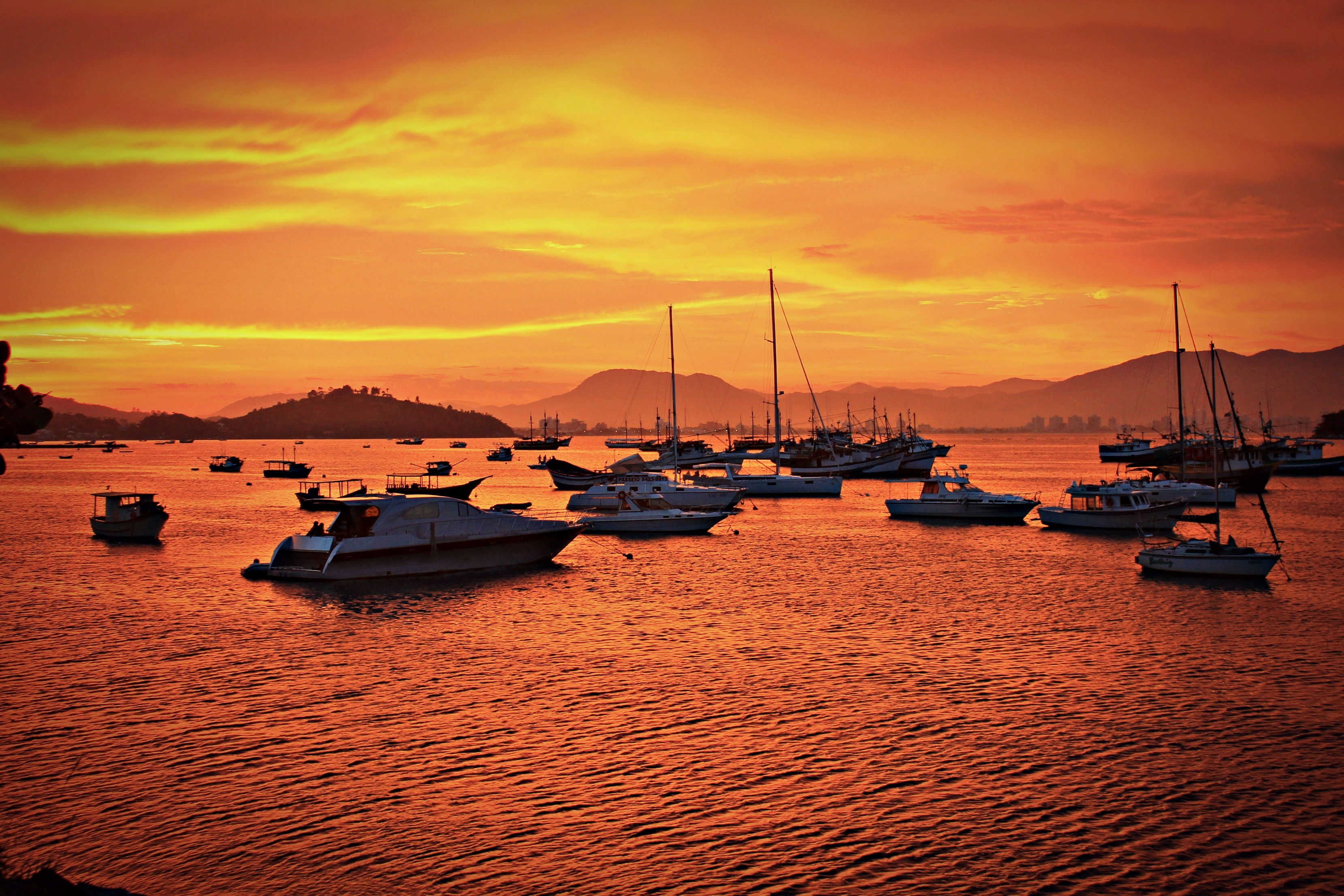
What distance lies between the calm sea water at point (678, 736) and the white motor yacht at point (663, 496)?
21.3 metres

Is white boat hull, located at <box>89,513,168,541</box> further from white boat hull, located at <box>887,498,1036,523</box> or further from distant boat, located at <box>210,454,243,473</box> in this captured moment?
distant boat, located at <box>210,454,243,473</box>

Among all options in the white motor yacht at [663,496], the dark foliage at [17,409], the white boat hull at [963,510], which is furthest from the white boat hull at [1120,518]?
the dark foliage at [17,409]

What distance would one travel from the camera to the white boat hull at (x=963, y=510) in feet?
209

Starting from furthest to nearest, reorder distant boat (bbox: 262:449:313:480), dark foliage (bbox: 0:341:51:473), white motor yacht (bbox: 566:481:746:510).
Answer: distant boat (bbox: 262:449:313:480)
white motor yacht (bbox: 566:481:746:510)
dark foliage (bbox: 0:341:51:473)

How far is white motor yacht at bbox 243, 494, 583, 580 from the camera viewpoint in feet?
121

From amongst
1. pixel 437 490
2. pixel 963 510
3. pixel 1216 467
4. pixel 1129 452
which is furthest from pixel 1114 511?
pixel 1129 452

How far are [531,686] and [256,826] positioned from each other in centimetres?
864

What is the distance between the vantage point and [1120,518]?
57125 mm

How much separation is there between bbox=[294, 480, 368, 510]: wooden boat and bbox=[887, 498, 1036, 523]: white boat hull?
39065 mm

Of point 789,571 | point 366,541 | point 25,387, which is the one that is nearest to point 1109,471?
point 789,571

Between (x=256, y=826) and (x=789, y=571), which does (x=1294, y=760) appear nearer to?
(x=256, y=826)

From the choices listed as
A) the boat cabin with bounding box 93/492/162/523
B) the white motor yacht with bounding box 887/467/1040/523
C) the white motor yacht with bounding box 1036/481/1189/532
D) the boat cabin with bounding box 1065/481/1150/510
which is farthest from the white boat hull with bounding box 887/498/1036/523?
the boat cabin with bounding box 93/492/162/523

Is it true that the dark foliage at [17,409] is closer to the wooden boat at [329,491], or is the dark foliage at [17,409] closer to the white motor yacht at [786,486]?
the wooden boat at [329,491]

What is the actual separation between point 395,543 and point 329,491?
192 ft
